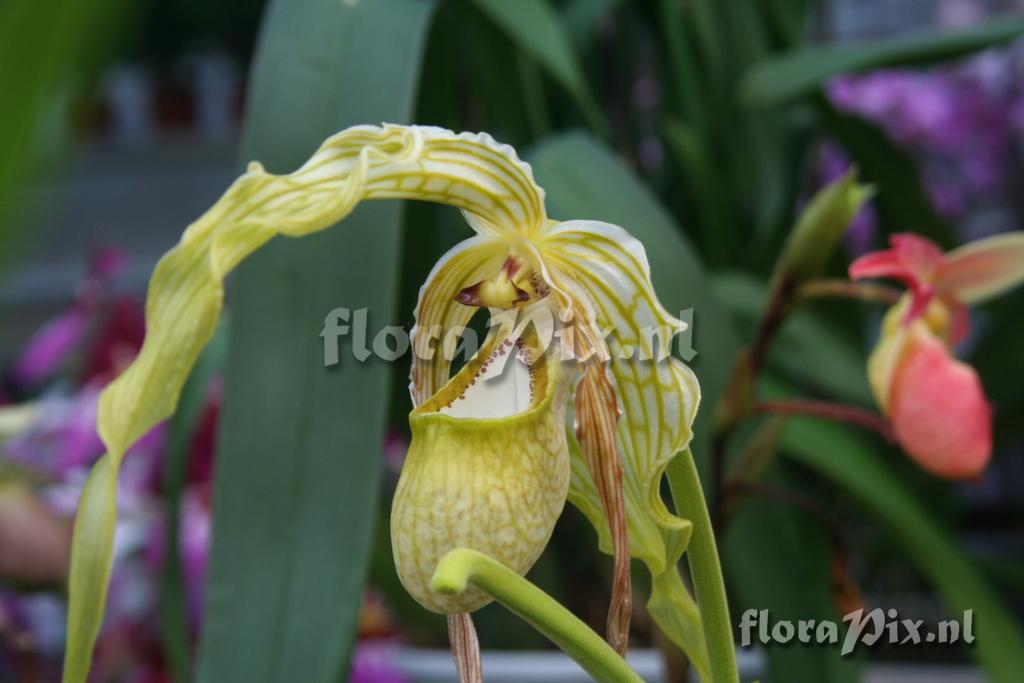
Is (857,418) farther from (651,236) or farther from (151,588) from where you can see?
(151,588)

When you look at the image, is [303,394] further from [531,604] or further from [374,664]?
[374,664]

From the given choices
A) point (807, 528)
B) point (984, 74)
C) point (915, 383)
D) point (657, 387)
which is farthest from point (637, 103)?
point (657, 387)

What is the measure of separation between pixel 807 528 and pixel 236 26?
203cm

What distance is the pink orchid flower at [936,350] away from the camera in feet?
1.19

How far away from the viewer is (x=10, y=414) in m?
0.40

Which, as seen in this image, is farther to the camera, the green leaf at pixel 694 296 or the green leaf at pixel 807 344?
the green leaf at pixel 807 344

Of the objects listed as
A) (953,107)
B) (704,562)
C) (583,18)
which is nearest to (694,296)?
(704,562)

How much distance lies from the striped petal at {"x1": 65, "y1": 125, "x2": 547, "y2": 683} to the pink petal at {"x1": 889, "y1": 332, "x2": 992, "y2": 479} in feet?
0.73

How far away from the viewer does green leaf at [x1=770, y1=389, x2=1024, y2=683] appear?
0.50m

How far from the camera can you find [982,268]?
40 centimetres

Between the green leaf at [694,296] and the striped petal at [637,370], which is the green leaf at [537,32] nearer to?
the green leaf at [694,296]

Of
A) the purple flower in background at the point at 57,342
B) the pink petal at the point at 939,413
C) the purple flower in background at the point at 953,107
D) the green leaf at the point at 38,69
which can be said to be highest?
the purple flower in background at the point at 953,107

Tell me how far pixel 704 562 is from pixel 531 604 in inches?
2.1

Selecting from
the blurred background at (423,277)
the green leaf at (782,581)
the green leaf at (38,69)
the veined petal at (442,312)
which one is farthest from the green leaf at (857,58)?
the green leaf at (38,69)
